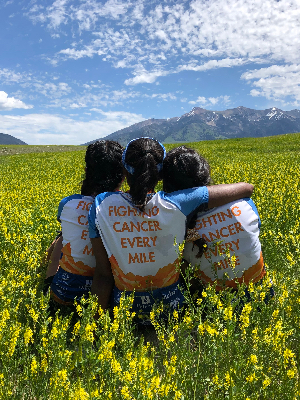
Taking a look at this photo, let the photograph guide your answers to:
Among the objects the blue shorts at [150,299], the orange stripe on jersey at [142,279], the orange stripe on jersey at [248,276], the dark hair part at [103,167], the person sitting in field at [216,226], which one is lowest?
the blue shorts at [150,299]

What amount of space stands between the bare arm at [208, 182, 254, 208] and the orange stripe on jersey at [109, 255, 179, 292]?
615mm

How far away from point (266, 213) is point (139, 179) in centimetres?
334

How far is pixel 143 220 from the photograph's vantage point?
244cm

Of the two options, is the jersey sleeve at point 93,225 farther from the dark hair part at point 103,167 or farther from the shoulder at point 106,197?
the dark hair part at point 103,167

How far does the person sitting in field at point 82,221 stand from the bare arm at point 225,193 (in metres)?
0.98

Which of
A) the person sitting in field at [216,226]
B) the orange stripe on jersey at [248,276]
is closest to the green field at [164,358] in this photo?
the orange stripe on jersey at [248,276]

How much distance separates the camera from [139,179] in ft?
7.71

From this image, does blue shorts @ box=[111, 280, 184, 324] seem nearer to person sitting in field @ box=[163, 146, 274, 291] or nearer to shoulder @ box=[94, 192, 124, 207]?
person sitting in field @ box=[163, 146, 274, 291]

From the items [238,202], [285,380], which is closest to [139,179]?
[238,202]

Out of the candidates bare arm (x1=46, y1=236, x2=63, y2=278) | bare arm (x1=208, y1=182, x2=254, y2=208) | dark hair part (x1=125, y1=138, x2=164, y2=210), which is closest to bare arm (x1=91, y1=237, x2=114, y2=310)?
dark hair part (x1=125, y1=138, x2=164, y2=210)

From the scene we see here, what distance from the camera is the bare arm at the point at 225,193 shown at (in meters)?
2.53

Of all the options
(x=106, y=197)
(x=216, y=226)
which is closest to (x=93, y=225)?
(x=106, y=197)

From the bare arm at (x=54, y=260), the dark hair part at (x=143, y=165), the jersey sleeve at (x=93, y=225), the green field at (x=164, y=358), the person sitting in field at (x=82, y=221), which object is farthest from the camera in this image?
the bare arm at (x=54, y=260)

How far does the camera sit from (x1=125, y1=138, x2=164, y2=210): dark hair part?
2.34m
